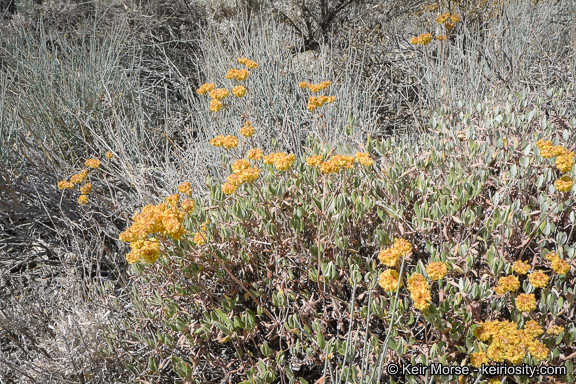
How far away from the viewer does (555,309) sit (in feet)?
4.71

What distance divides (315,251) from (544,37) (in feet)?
12.3

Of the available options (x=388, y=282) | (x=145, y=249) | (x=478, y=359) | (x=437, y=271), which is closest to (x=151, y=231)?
(x=145, y=249)

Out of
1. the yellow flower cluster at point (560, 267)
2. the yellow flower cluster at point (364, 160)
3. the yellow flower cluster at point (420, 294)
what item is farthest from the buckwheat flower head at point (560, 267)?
the yellow flower cluster at point (364, 160)

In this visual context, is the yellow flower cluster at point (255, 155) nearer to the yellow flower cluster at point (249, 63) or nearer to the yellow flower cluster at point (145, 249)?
the yellow flower cluster at point (145, 249)

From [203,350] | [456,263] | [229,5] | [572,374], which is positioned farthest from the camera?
[229,5]

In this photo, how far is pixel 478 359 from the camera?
51.8 inches

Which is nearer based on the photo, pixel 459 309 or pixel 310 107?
pixel 459 309

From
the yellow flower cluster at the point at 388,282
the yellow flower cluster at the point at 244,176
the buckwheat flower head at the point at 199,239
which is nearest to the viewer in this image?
the yellow flower cluster at the point at 388,282

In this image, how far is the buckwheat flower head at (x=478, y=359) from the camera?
4.28ft

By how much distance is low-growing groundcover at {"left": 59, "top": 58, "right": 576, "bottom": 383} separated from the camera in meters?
1.46

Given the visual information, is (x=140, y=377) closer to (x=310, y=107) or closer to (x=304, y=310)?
(x=304, y=310)

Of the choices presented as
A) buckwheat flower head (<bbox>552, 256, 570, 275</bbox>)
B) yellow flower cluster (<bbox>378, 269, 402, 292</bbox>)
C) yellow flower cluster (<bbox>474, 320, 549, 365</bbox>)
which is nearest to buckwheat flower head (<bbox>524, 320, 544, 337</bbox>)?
yellow flower cluster (<bbox>474, 320, 549, 365</bbox>)

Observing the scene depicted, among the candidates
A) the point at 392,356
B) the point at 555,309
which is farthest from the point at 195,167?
the point at 555,309

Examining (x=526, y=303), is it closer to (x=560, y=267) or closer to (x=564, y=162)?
(x=560, y=267)
